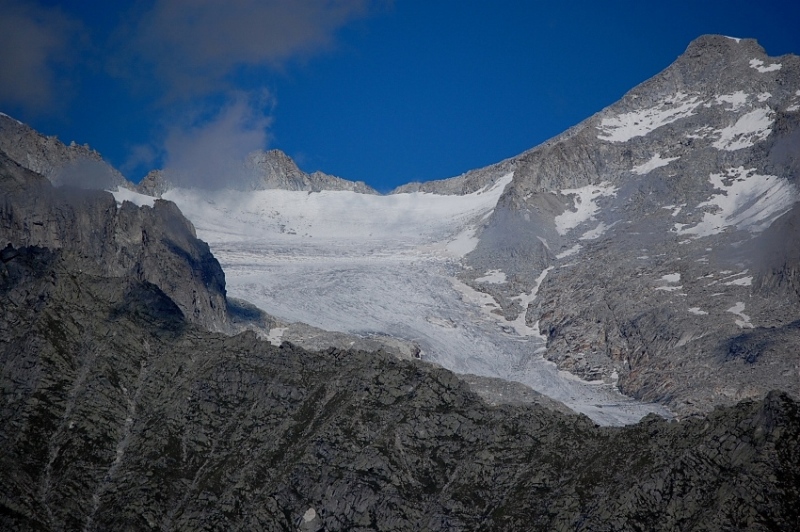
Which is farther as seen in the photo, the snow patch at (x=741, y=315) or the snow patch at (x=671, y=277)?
the snow patch at (x=671, y=277)

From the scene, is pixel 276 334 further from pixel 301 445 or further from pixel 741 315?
pixel 301 445

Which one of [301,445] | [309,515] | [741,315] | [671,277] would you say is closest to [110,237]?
[301,445]

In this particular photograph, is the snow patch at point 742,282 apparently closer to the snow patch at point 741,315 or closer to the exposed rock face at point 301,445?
the snow patch at point 741,315

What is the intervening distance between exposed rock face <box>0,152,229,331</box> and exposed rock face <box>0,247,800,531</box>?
42.9 metres

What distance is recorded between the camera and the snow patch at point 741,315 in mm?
169188

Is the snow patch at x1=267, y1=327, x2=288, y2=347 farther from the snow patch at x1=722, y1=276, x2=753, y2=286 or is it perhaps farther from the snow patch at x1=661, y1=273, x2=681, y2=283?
the snow patch at x1=722, y1=276, x2=753, y2=286

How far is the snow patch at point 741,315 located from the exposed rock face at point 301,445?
7772 centimetres

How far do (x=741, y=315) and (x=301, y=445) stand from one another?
100 metres

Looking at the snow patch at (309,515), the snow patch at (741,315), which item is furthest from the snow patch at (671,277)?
the snow patch at (309,515)

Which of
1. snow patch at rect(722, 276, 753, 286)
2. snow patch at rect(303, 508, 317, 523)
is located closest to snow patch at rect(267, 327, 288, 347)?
snow patch at rect(722, 276, 753, 286)

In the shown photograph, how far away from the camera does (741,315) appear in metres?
173

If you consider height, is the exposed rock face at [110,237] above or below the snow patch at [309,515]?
A: above

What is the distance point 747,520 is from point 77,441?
45.2m

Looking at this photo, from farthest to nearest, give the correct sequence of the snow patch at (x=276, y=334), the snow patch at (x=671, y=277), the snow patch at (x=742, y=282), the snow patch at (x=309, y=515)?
the snow patch at (x=671, y=277)
the snow patch at (x=742, y=282)
the snow patch at (x=276, y=334)
the snow patch at (x=309, y=515)
